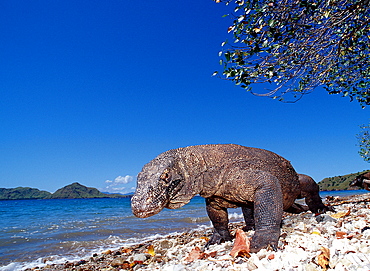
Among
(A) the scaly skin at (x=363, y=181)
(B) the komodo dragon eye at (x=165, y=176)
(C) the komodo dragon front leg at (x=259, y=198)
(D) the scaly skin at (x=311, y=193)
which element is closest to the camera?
(C) the komodo dragon front leg at (x=259, y=198)

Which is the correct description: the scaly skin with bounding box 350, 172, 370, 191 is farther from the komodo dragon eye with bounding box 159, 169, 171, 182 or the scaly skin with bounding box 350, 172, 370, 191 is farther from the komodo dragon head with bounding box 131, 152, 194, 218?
the komodo dragon eye with bounding box 159, 169, 171, 182

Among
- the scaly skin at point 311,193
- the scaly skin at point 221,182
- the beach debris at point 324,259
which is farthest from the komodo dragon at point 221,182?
the scaly skin at point 311,193

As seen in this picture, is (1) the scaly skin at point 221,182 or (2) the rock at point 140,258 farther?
(2) the rock at point 140,258

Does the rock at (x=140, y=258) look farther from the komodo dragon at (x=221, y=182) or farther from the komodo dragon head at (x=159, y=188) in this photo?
the komodo dragon head at (x=159, y=188)

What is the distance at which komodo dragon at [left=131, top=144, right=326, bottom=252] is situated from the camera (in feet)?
12.4

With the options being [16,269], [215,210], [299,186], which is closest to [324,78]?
[299,186]

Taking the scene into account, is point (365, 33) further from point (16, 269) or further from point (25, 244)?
point (25, 244)

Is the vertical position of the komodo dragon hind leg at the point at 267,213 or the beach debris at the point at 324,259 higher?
the komodo dragon hind leg at the point at 267,213

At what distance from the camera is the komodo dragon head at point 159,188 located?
3.73 meters

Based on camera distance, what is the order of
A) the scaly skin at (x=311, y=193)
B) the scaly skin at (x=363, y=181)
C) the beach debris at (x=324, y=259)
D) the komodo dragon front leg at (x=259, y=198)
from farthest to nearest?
the scaly skin at (x=363, y=181), the scaly skin at (x=311, y=193), the komodo dragon front leg at (x=259, y=198), the beach debris at (x=324, y=259)

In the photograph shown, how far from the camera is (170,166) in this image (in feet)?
13.4

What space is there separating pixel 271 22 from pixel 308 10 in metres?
0.75

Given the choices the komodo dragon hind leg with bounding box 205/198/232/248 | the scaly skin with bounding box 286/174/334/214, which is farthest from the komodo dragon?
the scaly skin with bounding box 286/174/334/214

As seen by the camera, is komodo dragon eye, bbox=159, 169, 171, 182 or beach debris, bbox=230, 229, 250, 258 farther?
komodo dragon eye, bbox=159, 169, 171, 182
